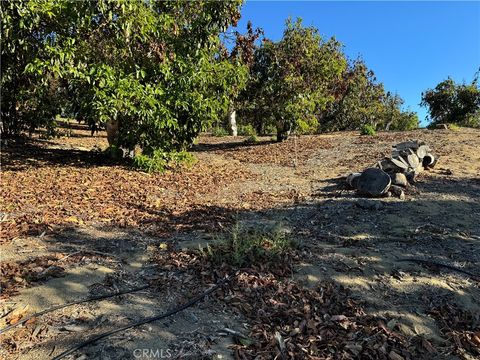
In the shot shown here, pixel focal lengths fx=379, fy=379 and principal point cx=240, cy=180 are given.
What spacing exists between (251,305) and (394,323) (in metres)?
1.12

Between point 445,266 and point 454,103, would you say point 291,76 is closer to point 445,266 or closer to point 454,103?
point 445,266

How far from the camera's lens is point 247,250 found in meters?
3.61

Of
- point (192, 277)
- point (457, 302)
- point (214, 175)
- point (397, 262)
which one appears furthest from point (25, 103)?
point (457, 302)

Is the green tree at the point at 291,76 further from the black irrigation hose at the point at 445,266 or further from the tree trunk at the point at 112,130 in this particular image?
the black irrigation hose at the point at 445,266

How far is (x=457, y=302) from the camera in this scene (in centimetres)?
328

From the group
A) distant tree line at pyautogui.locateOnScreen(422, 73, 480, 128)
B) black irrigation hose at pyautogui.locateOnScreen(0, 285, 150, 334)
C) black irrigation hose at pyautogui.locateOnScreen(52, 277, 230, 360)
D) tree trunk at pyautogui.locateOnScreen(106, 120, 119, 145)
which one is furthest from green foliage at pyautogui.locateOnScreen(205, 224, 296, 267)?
distant tree line at pyautogui.locateOnScreen(422, 73, 480, 128)

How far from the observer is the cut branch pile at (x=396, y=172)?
19.9ft

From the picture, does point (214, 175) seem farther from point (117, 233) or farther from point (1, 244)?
point (1, 244)

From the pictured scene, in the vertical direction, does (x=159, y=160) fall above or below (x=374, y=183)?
above

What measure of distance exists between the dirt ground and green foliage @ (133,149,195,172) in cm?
23
